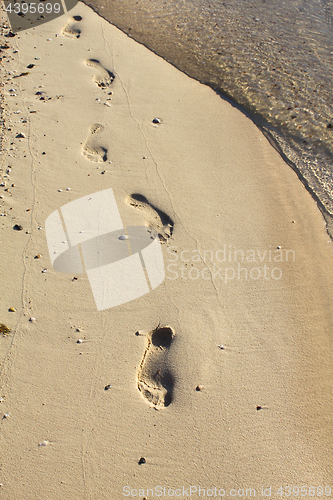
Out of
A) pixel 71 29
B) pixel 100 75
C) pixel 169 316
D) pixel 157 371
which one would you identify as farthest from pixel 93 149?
pixel 71 29

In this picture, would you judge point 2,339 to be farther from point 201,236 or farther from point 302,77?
point 302,77

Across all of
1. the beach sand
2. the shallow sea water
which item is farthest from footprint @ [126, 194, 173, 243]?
the shallow sea water

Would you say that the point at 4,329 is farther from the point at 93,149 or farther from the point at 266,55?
the point at 266,55

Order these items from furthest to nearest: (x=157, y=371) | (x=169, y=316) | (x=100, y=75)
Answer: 1. (x=100, y=75)
2. (x=169, y=316)
3. (x=157, y=371)

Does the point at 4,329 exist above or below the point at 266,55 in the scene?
below

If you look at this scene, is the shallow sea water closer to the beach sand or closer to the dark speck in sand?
the beach sand

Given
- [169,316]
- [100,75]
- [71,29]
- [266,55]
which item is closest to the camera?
[169,316]

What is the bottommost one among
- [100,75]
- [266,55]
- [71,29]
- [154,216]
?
[154,216]
